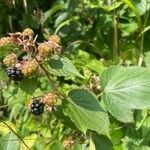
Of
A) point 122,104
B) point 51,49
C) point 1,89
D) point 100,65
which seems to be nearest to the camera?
Result: point 51,49

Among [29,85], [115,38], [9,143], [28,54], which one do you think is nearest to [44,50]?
[28,54]

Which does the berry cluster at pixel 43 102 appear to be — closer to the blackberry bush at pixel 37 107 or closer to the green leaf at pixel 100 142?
the blackberry bush at pixel 37 107

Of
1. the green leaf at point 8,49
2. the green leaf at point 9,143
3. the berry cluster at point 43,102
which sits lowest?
the green leaf at point 9,143

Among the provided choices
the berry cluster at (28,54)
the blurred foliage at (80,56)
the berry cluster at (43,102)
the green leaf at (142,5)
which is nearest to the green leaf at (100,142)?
the blurred foliage at (80,56)

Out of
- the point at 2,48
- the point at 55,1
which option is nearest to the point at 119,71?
the point at 2,48

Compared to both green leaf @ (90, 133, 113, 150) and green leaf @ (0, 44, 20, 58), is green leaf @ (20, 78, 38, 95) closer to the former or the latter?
green leaf @ (0, 44, 20, 58)

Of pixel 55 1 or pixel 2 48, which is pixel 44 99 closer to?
pixel 2 48

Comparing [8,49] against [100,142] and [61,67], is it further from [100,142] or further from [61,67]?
[100,142]
